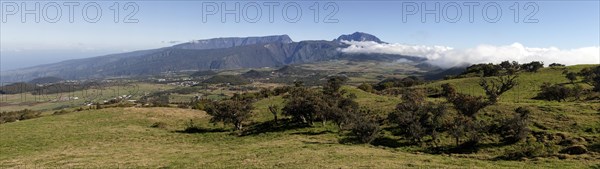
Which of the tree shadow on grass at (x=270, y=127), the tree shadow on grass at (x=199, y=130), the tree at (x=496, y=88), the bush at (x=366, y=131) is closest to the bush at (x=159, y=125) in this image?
the tree shadow on grass at (x=199, y=130)

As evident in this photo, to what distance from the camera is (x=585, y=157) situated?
110ft

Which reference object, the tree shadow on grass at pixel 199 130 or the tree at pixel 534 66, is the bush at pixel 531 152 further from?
the tree at pixel 534 66

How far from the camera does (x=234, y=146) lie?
4778 cm

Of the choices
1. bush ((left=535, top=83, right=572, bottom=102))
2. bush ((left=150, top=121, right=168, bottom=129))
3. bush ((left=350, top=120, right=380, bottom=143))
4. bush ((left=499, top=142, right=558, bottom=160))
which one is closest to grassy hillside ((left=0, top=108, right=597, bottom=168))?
bush ((left=150, top=121, right=168, bottom=129))

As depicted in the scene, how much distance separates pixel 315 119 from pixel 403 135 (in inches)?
759

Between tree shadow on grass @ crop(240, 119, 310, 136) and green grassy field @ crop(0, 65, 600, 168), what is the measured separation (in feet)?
2.15

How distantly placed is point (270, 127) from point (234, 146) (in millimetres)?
13275

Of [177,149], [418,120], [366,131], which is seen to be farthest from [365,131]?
[177,149]

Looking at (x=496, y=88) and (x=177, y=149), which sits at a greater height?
(x=496, y=88)

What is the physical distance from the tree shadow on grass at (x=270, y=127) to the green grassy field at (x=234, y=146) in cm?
65

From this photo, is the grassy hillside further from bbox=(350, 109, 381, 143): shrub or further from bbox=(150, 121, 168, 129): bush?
bbox=(350, 109, 381, 143): shrub

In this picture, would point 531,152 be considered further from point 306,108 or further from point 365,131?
point 306,108

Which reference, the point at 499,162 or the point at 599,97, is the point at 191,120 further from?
the point at 599,97

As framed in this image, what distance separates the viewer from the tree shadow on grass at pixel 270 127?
190ft
